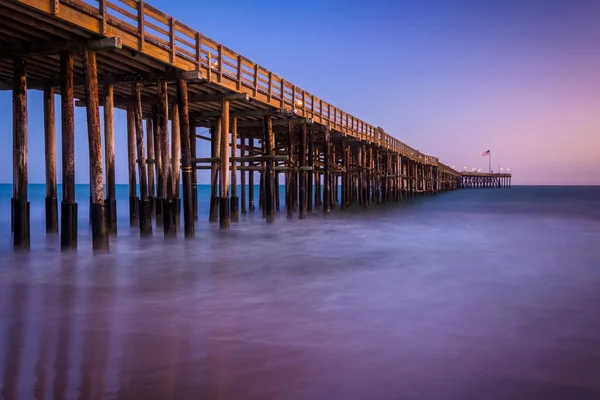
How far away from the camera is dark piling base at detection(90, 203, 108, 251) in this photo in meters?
8.92

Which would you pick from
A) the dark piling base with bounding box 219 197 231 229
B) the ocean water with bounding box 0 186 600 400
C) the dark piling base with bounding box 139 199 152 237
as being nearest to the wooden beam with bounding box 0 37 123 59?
the ocean water with bounding box 0 186 600 400

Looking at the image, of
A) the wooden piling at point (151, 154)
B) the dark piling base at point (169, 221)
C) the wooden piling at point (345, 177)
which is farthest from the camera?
the wooden piling at point (345, 177)

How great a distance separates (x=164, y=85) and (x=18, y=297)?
231 inches

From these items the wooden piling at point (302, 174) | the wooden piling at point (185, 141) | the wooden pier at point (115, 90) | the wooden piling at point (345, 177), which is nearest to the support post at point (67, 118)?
the wooden pier at point (115, 90)

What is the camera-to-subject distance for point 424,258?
34.8ft

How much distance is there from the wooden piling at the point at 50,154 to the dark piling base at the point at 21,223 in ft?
2.91

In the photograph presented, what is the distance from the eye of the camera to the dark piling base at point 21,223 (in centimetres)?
990

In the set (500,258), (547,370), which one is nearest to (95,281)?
(547,370)

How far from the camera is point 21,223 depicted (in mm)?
10141

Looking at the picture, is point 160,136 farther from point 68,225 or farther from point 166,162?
point 68,225

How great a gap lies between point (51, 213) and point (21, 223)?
6.32ft

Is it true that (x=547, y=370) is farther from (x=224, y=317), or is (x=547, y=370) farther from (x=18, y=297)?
(x=18, y=297)

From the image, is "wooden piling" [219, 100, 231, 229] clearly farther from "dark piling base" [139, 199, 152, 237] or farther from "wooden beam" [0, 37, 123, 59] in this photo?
"wooden beam" [0, 37, 123, 59]

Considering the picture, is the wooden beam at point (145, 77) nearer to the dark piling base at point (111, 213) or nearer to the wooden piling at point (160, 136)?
the wooden piling at point (160, 136)
